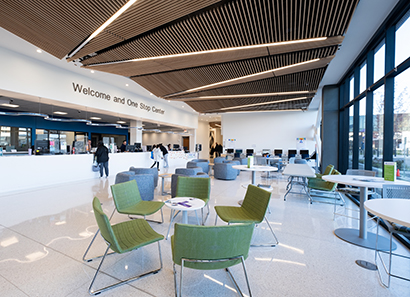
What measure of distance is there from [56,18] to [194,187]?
393cm

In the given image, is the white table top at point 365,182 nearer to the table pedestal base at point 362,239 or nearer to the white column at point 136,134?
the table pedestal base at point 362,239

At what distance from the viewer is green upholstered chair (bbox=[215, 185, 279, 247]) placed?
2.67 meters

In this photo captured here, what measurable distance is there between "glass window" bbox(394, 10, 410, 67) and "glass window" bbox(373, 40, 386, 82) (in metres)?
0.68

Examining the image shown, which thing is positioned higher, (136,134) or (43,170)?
(136,134)

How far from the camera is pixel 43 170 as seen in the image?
264 inches

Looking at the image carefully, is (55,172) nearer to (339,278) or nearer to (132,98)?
(132,98)

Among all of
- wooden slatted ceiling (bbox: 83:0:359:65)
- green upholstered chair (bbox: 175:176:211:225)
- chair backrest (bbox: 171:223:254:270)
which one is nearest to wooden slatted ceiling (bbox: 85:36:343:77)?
wooden slatted ceiling (bbox: 83:0:359:65)

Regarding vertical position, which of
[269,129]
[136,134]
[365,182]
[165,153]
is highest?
[269,129]

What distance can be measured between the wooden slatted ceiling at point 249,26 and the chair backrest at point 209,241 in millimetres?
3319

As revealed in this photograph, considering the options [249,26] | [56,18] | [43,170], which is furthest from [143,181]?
[43,170]

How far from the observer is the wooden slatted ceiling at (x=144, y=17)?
312 centimetres

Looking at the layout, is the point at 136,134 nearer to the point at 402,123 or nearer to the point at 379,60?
the point at 379,60

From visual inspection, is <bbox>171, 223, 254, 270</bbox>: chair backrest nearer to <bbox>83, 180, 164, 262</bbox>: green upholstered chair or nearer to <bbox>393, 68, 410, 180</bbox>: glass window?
<bbox>83, 180, 164, 262</bbox>: green upholstered chair

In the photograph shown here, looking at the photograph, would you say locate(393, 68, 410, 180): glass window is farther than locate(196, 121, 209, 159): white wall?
No
